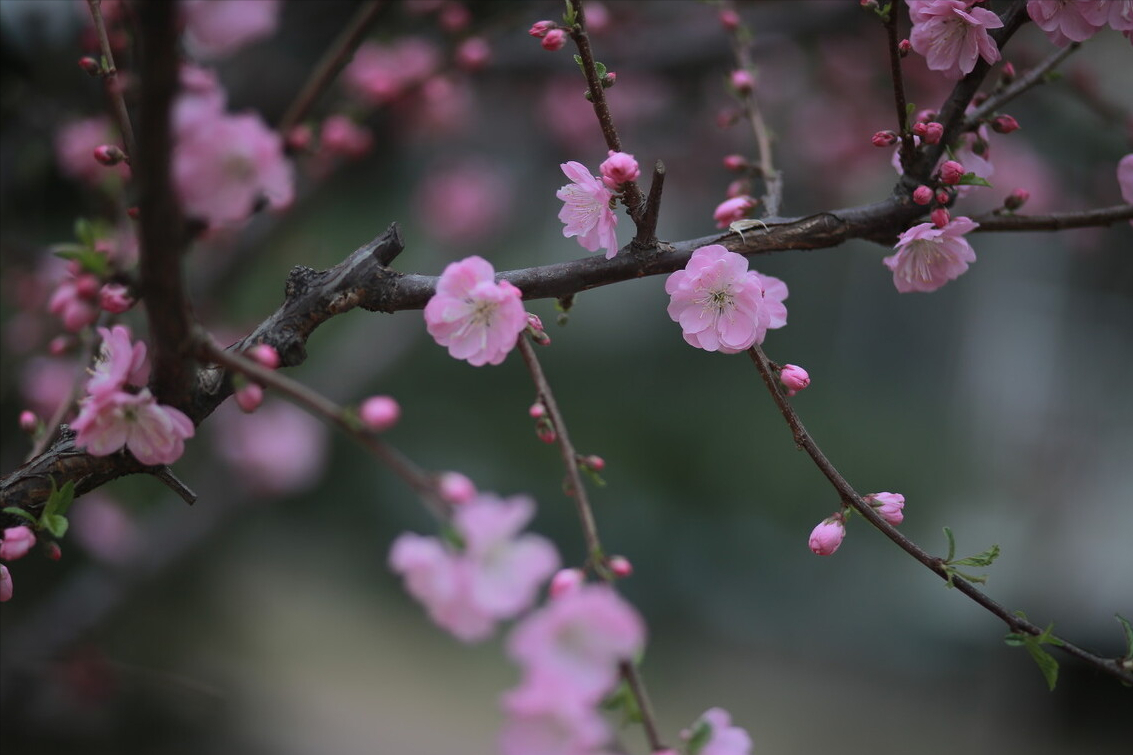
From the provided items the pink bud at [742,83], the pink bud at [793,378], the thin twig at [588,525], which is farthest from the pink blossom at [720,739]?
the pink bud at [742,83]

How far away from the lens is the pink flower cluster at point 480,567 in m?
0.46

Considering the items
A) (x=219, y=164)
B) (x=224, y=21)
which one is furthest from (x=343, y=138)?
(x=219, y=164)

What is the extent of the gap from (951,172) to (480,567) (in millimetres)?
479

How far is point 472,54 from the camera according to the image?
1332 millimetres

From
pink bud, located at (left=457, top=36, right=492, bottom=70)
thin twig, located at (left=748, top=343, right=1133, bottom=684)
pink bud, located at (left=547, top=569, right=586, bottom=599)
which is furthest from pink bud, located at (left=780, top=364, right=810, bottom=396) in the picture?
pink bud, located at (left=457, top=36, right=492, bottom=70)

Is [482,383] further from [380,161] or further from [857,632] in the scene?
[857,632]

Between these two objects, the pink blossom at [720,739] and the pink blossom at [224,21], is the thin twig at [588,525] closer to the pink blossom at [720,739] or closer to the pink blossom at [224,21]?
the pink blossom at [720,739]

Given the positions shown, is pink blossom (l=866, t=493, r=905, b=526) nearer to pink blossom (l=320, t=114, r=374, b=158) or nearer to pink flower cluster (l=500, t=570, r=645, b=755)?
pink flower cluster (l=500, t=570, r=645, b=755)

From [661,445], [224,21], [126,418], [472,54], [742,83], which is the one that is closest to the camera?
[126,418]

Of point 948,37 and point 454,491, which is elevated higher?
point 948,37

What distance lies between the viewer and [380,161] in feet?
11.4

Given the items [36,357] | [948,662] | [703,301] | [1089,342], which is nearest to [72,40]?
[36,357]

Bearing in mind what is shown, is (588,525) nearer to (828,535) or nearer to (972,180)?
(828,535)

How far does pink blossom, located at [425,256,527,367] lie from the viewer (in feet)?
1.92
